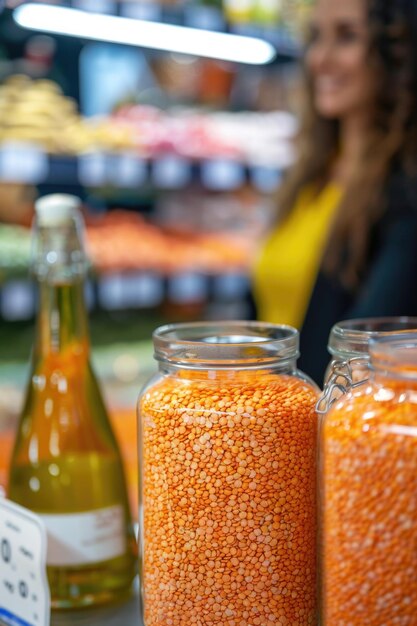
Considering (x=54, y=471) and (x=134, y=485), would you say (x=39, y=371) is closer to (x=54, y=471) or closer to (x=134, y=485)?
(x=54, y=471)

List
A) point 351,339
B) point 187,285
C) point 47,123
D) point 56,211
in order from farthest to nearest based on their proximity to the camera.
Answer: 1. point 187,285
2. point 47,123
3. point 56,211
4. point 351,339

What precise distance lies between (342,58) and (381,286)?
24.5 inches

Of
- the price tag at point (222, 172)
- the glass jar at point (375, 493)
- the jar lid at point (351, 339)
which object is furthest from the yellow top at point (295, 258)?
the glass jar at point (375, 493)

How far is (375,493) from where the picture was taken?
1.46 feet

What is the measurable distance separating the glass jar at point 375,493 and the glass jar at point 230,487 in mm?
37

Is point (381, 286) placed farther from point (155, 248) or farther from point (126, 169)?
point (155, 248)

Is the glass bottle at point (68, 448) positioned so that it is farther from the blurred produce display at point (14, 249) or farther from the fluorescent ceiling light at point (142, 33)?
the fluorescent ceiling light at point (142, 33)

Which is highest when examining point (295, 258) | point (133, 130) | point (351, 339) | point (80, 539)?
point (133, 130)

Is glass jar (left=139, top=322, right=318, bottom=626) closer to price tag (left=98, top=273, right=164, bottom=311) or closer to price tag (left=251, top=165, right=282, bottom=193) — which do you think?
price tag (left=98, top=273, right=164, bottom=311)

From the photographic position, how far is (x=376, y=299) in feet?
5.41

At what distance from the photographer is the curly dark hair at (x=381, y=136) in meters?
1.75

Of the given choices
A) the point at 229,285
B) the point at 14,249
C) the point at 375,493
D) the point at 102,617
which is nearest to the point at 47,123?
the point at 14,249

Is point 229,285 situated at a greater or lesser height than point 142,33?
lesser

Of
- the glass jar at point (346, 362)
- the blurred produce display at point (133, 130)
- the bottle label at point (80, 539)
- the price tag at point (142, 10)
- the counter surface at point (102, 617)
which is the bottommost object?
the counter surface at point (102, 617)
